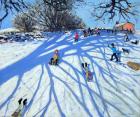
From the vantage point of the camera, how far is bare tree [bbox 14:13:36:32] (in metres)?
66.8

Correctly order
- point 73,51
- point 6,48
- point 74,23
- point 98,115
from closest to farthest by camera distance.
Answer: point 98,115 → point 73,51 → point 6,48 → point 74,23

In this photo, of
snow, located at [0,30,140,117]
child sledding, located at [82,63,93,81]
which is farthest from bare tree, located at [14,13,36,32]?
child sledding, located at [82,63,93,81]

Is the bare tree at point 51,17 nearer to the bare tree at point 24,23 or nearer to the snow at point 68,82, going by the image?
the bare tree at point 24,23

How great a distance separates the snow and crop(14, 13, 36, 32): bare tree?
98.2 feet

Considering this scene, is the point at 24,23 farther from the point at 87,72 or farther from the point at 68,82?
the point at 68,82

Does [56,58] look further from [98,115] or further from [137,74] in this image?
[98,115]

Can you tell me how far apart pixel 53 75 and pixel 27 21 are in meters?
41.6

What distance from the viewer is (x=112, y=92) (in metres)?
25.9

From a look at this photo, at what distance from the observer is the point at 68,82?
26922 millimetres

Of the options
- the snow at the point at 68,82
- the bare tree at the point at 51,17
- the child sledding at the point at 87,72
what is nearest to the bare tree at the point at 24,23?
the bare tree at the point at 51,17

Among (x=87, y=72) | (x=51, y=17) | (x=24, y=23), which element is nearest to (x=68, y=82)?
(x=87, y=72)

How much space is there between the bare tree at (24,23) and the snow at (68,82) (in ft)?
98.2

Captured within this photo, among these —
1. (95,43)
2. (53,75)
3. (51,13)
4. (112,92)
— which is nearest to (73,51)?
(95,43)

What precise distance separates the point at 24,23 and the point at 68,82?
144 ft
